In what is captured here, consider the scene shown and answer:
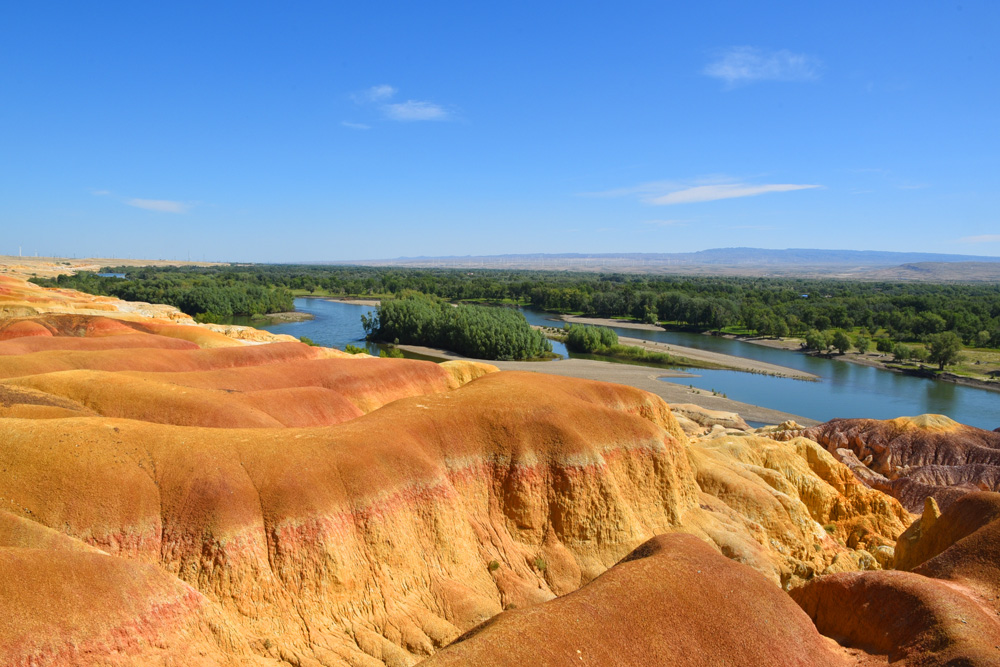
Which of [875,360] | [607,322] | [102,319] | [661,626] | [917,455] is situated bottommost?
[875,360]

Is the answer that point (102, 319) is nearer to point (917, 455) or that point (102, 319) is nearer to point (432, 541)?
point (432, 541)

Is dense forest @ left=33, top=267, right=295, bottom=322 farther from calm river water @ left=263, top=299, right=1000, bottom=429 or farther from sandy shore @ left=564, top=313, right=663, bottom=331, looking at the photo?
sandy shore @ left=564, top=313, right=663, bottom=331

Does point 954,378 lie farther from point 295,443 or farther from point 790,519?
point 295,443

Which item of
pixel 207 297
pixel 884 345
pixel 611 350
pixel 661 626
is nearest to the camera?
pixel 661 626

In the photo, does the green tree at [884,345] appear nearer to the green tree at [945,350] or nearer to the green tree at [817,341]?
the green tree at [817,341]

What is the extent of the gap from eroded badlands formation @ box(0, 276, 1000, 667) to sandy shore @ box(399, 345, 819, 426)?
34515 mm

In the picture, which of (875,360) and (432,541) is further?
(875,360)

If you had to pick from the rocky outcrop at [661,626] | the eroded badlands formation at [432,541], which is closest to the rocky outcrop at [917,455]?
the eroded badlands formation at [432,541]

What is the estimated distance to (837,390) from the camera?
277ft

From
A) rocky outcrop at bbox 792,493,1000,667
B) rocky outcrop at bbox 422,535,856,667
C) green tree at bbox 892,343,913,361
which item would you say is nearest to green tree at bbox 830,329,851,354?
green tree at bbox 892,343,913,361

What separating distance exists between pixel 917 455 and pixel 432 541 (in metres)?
40.4

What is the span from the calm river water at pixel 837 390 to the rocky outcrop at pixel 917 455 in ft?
83.5

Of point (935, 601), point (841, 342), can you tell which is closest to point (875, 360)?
point (841, 342)

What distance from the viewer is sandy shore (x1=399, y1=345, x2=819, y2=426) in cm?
6837
